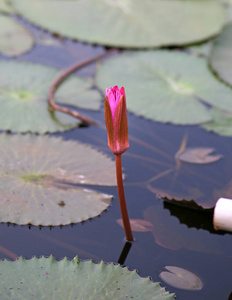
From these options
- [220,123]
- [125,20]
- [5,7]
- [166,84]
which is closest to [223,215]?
[220,123]

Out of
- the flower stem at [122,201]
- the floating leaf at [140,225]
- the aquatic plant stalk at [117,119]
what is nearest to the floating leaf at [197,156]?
the floating leaf at [140,225]

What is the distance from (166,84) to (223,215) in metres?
1.08

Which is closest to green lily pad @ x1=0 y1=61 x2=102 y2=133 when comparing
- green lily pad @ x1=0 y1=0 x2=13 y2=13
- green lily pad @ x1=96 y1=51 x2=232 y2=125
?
green lily pad @ x1=96 y1=51 x2=232 y2=125

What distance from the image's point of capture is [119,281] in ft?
3.87

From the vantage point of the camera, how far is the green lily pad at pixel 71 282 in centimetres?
112

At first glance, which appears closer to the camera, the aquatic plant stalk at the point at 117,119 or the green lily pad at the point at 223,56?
the aquatic plant stalk at the point at 117,119

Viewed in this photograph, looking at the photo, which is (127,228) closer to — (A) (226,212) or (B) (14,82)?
(A) (226,212)

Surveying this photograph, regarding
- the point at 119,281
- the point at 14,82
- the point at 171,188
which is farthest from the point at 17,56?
the point at 119,281

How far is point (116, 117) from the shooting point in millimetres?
1163

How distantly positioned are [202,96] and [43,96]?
0.79 m

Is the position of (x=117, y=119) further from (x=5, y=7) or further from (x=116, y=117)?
(x=5, y=7)

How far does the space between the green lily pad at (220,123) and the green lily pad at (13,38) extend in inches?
44.3

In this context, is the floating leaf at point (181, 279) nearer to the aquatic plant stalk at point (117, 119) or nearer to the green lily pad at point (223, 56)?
the aquatic plant stalk at point (117, 119)

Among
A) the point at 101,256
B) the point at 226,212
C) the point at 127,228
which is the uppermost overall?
the point at 226,212
